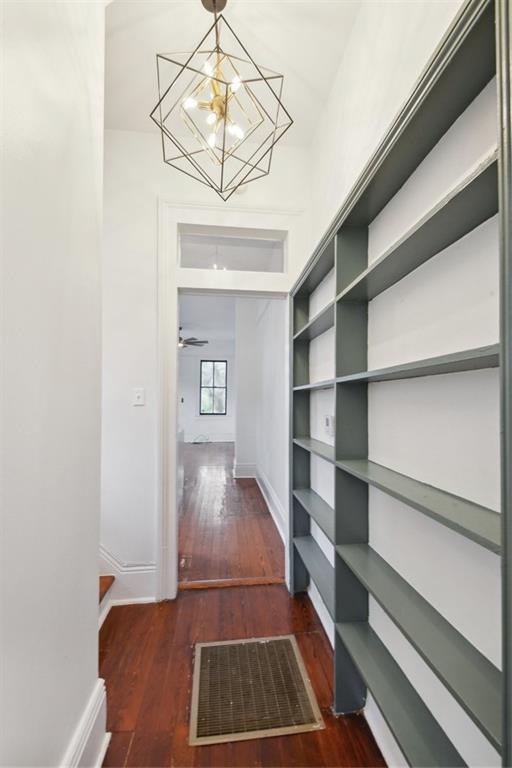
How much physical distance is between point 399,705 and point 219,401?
9091 millimetres

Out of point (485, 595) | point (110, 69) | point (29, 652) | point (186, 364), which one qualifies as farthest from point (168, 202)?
point (186, 364)

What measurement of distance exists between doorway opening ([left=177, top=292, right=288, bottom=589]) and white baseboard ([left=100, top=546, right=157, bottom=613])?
0.27 metres

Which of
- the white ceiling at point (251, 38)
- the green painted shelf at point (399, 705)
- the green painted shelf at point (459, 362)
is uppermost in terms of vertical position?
the white ceiling at point (251, 38)

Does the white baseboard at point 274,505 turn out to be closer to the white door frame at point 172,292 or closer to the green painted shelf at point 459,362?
the white door frame at point 172,292

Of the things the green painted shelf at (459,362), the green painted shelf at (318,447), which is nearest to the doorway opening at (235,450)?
the green painted shelf at (318,447)

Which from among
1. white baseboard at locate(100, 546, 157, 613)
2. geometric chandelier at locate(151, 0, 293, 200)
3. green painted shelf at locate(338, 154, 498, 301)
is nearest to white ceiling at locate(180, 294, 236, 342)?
geometric chandelier at locate(151, 0, 293, 200)

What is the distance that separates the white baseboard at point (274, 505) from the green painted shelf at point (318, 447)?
39.4 inches

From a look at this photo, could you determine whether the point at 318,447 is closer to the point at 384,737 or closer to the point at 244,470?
the point at 384,737

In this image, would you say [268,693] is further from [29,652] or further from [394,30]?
[394,30]

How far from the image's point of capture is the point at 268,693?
1518 mm

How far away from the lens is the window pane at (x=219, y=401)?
9930mm

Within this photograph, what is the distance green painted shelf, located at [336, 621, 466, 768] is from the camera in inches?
34.3

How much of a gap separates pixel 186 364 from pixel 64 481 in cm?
880

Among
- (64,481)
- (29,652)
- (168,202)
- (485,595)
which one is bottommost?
(29,652)
